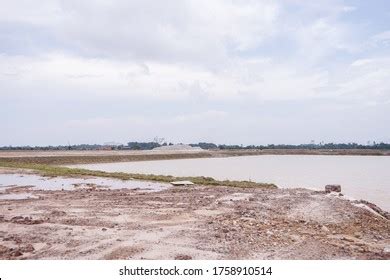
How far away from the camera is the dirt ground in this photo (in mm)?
9336

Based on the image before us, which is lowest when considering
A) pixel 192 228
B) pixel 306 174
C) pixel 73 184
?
pixel 306 174

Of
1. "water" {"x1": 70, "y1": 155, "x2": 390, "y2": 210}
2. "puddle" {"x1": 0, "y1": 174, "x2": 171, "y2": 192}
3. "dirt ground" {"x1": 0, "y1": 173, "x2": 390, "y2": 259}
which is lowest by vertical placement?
"water" {"x1": 70, "y1": 155, "x2": 390, "y2": 210}

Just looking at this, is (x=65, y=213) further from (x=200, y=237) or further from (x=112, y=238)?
(x=200, y=237)

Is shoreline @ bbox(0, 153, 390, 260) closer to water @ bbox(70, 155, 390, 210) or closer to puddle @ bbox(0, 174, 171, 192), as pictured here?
puddle @ bbox(0, 174, 171, 192)

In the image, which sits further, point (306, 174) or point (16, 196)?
point (306, 174)

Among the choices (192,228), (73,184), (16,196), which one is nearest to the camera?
(192,228)

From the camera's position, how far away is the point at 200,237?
414 inches

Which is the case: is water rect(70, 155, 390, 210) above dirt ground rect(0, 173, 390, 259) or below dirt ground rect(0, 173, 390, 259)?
below

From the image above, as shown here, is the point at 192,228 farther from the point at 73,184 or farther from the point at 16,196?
the point at 73,184

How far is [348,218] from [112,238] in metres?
6.97

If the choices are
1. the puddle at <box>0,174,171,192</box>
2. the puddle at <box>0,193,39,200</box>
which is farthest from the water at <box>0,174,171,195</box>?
the puddle at <box>0,193,39,200</box>

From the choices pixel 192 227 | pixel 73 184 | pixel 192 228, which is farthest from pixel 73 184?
pixel 192 228

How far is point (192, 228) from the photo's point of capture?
11.6m
